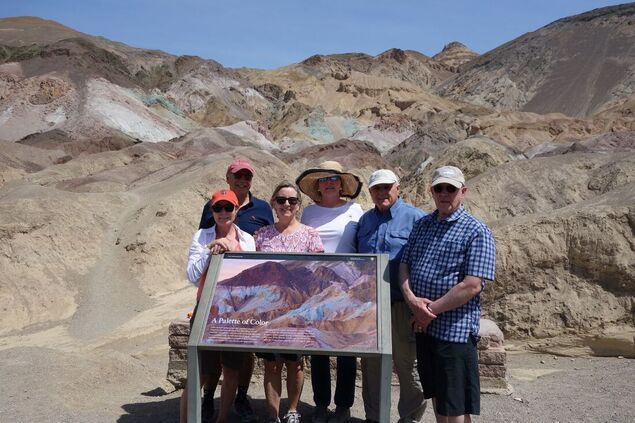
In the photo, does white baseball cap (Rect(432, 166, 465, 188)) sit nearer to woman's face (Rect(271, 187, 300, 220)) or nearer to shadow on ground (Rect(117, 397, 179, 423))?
woman's face (Rect(271, 187, 300, 220))

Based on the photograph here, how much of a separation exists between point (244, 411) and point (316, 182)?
5.80ft

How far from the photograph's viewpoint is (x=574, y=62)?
220ft

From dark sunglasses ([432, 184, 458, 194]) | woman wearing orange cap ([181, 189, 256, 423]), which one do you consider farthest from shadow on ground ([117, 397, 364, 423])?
dark sunglasses ([432, 184, 458, 194])

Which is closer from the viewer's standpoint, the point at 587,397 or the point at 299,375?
the point at 299,375

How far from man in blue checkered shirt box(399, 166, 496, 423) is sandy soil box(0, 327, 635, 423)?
1.24 meters

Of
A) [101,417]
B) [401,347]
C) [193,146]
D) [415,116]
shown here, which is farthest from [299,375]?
[415,116]

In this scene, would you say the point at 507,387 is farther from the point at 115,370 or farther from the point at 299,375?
the point at 115,370

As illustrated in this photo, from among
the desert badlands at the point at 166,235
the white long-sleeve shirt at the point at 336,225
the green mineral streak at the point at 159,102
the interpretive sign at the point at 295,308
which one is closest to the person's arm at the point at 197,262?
the interpretive sign at the point at 295,308

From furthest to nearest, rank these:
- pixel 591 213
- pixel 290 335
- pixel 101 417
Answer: pixel 591 213
pixel 101 417
pixel 290 335

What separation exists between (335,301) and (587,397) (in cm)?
287

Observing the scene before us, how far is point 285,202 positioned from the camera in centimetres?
408

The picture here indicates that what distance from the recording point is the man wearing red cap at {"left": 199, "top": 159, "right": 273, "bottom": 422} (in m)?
4.48

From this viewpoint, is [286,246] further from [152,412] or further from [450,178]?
[152,412]

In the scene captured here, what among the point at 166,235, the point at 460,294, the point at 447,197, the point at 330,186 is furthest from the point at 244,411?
the point at 166,235
